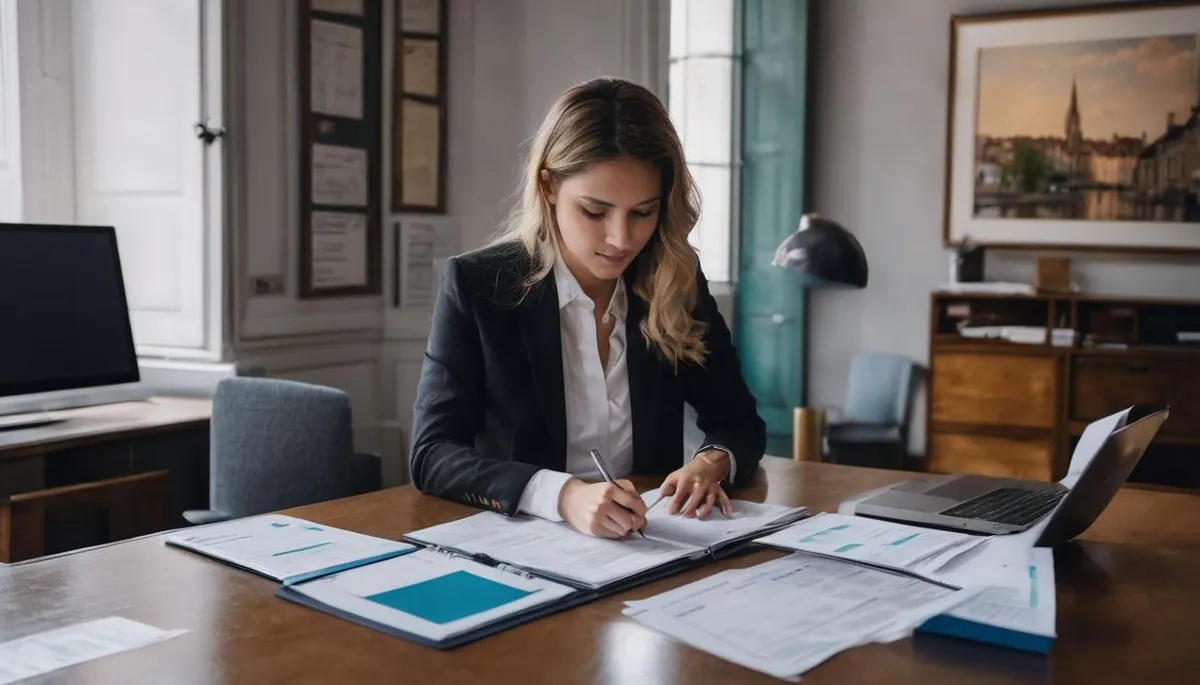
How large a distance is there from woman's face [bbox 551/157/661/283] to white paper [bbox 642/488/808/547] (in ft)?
1.48

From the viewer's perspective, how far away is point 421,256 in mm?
4582

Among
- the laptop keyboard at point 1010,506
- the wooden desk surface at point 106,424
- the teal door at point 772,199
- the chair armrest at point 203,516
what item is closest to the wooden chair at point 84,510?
the wooden desk surface at point 106,424

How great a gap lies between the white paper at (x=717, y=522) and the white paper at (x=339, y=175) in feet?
8.76

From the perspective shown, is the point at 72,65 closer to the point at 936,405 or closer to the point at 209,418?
the point at 209,418

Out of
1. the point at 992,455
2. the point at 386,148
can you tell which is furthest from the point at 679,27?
the point at 992,455

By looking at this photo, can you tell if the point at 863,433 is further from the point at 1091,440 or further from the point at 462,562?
the point at 462,562

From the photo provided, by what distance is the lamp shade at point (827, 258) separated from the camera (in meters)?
2.50

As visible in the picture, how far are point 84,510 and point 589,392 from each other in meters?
1.64

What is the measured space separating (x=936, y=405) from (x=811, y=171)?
4.27ft

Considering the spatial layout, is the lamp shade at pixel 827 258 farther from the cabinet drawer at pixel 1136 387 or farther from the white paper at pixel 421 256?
the cabinet drawer at pixel 1136 387

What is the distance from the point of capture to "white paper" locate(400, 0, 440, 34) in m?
4.45

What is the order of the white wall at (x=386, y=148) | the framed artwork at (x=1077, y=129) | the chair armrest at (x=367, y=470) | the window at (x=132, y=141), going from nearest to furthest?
the chair armrest at (x=367, y=470)
the window at (x=132, y=141)
the white wall at (x=386, y=148)
the framed artwork at (x=1077, y=129)

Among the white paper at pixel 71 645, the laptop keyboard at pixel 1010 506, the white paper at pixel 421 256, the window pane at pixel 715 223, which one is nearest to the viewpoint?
the white paper at pixel 71 645

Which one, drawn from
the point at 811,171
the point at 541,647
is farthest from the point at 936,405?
the point at 541,647
